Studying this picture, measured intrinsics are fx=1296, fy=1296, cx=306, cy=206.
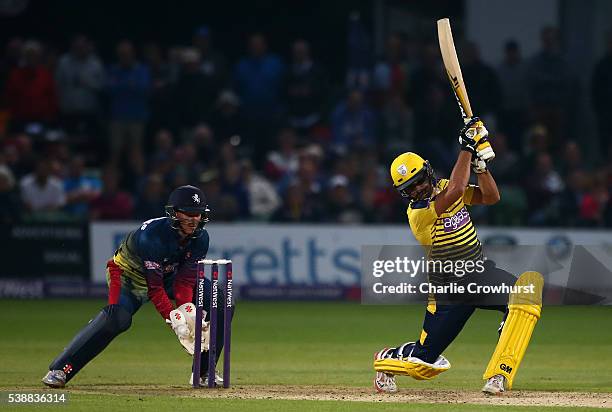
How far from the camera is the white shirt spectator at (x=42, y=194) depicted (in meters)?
18.9

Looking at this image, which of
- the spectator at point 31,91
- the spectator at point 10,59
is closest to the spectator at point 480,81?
the spectator at point 31,91

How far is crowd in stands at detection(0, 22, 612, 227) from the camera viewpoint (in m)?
18.8


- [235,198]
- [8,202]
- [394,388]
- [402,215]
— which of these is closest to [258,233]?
[235,198]

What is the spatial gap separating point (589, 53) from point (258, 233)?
6526 mm

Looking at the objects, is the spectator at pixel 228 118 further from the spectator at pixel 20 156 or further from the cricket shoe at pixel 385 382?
the cricket shoe at pixel 385 382

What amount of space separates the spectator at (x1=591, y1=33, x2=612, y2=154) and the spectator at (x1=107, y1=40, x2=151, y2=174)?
6904mm

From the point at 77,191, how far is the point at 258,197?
2.70 meters

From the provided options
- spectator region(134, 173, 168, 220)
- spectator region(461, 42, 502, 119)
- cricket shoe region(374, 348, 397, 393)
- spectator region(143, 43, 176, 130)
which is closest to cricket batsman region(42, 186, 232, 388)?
cricket shoe region(374, 348, 397, 393)

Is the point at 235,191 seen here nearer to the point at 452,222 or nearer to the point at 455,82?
the point at 455,82

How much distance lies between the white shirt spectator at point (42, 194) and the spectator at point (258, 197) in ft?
8.96

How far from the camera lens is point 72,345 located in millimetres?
10172

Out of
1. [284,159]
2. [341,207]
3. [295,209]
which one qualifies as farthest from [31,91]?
[341,207]

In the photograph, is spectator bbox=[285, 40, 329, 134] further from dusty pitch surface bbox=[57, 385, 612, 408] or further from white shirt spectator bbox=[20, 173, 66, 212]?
dusty pitch surface bbox=[57, 385, 612, 408]

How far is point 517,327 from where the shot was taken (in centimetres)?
987
